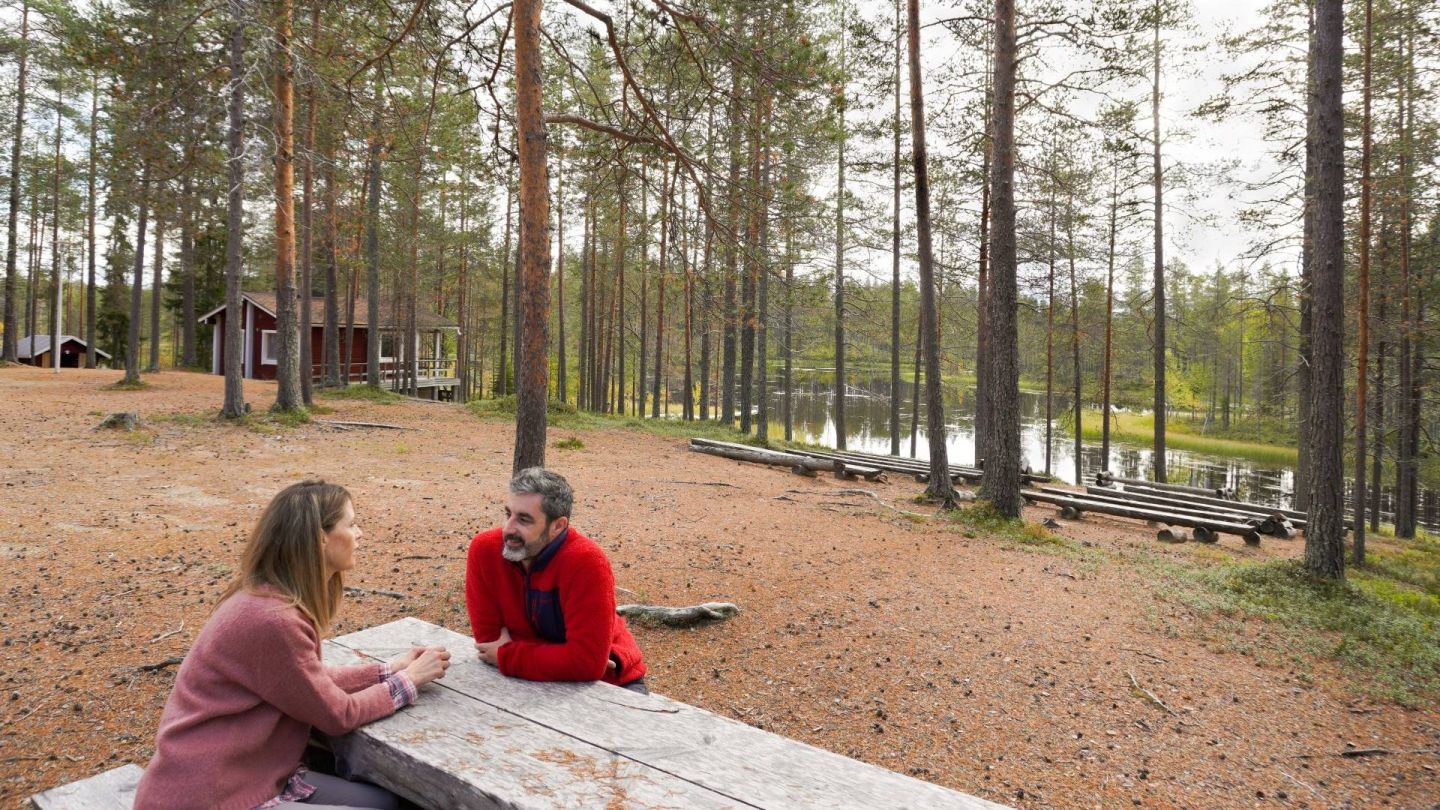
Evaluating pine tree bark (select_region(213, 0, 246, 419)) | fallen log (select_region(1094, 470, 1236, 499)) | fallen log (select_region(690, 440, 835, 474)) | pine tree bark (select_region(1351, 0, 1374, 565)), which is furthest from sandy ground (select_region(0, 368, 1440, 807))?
fallen log (select_region(1094, 470, 1236, 499))

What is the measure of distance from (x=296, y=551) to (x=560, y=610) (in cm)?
95

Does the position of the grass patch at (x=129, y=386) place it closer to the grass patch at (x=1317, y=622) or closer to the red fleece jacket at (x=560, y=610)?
the red fleece jacket at (x=560, y=610)

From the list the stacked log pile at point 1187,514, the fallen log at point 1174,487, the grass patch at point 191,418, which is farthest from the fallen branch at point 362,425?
the fallen log at point 1174,487

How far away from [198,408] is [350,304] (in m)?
11.7

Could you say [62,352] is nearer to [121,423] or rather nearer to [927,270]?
[121,423]

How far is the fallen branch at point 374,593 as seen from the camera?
5684mm

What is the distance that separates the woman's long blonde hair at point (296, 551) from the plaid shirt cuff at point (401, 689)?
0.95ft

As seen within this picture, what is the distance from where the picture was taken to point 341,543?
231 cm

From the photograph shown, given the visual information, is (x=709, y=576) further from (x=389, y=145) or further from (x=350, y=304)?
(x=350, y=304)

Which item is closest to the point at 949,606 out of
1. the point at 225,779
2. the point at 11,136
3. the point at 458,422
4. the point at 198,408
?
the point at 225,779

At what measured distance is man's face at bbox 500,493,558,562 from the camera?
105 inches

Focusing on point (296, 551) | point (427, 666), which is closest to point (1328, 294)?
point (427, 666)

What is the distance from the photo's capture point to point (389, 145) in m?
7.44

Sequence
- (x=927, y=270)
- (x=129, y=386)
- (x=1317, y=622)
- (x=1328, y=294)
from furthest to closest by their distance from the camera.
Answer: (x=129, y=386) < (x=927, y=270) < (x=1328, y=294) < (x=1317, y=622)
